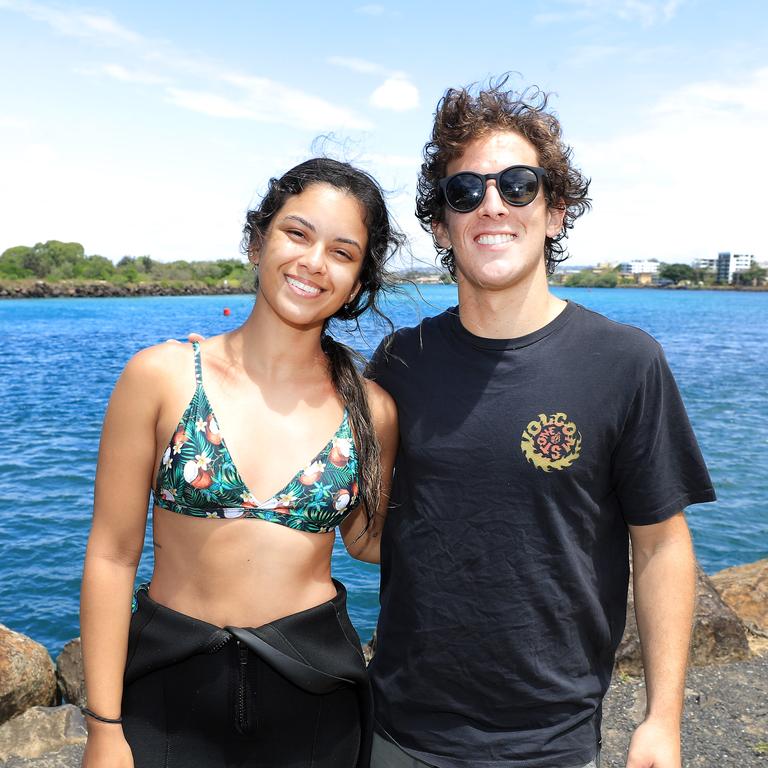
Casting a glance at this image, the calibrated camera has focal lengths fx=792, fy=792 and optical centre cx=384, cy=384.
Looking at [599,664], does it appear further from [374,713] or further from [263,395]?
[263,395]

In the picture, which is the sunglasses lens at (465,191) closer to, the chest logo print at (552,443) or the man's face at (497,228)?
the man's face at (497,228)

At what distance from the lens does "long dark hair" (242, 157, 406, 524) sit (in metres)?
2.57

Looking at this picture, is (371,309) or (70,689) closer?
(371,309)

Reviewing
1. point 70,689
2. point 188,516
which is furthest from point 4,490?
point 188,516

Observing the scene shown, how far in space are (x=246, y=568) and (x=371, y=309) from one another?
113cm

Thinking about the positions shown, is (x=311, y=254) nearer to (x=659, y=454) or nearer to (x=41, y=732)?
(x=659, y=454)

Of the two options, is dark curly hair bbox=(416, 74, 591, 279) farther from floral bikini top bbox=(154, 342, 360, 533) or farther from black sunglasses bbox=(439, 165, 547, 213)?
floral bikini top bbox=(154, 342, 360, 533)

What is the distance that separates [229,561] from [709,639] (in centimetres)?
513

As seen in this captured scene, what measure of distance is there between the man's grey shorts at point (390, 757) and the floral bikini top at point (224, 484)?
70cm

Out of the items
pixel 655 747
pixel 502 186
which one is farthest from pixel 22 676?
pixel 502 186

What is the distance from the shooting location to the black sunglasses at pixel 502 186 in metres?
2.65

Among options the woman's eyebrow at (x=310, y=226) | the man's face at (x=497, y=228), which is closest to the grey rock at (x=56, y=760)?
the woman's eyebrow at (x=310, y=226)

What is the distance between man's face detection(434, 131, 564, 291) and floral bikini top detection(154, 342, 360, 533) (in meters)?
0.76

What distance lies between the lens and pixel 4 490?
15.4 meters
